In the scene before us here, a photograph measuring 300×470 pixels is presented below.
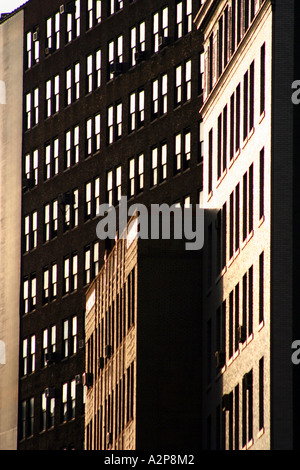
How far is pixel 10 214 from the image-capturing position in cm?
11494

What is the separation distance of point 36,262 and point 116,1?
1652 cm

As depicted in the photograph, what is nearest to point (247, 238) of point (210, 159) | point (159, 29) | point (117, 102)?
point (210, 159)

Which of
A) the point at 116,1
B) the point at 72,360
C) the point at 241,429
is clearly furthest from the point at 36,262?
the point at 241,429

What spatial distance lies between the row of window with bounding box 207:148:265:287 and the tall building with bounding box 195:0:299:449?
37 millimetres

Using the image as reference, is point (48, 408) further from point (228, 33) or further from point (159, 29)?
point (228, 33)

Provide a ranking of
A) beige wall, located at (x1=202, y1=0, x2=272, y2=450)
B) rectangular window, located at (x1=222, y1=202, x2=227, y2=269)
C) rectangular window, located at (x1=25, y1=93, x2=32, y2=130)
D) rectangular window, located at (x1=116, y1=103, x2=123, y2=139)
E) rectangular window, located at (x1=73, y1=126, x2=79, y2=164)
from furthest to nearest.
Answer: rectangular window, located at (x1=25, y1=93, x2=32, y2=130) < rectangular window, located at (x1=73, y1=126, x2=79, y2=164) < rectangular window, located at (x1=116, y1=103, x2=123, y2=139) < rectangular window, located at (x1=222, y1=202, x2=227, y2=269) < beige wall, located at (x1=202, y1=0, x2=272, y2=450)

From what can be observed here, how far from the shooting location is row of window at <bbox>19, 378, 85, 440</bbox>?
10456 centimetres

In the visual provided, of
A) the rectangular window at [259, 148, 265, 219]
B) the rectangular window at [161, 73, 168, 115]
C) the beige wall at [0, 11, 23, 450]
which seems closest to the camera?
the rectangular window at [259, 148, 265, 219]

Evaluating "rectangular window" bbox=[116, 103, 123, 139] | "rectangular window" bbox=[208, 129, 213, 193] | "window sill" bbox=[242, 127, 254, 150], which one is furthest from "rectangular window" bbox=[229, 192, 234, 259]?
"rectangular window" bbox=[116, 103, 123, 139]

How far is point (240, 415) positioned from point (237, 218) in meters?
7.66

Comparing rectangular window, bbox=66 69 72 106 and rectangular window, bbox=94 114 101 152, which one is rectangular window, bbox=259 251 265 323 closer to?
rectangular window, bbox=94 114 101 152

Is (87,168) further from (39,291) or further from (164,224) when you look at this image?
(164,224)

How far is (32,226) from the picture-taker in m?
113
